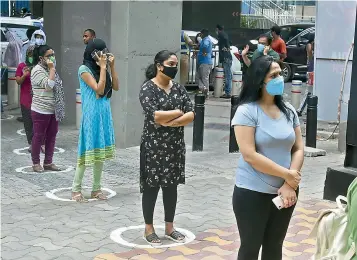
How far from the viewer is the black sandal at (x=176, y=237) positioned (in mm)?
5680

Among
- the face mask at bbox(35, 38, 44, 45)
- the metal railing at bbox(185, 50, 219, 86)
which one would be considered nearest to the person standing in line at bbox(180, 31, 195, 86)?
the metal railing at bbox(185, 50, 219, 86)

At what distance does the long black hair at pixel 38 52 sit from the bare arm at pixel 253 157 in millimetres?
4459

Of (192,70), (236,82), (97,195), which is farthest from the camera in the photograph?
(192,70)

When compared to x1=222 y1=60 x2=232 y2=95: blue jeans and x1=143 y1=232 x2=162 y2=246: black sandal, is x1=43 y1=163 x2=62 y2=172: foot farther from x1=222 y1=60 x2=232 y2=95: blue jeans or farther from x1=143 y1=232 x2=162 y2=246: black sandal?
x1=222 y1=60 x2=232 y2=95: blue jeans

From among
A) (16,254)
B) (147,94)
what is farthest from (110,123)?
(16,254)

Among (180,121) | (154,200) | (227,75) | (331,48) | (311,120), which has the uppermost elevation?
(331,48)

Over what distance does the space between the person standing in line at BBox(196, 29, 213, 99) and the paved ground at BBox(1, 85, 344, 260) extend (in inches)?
269

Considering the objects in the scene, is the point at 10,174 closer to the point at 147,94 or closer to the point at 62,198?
the point at 62,198

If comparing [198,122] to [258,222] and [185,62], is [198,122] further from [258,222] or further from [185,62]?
[185,62]

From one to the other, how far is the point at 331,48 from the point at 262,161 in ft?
26.1

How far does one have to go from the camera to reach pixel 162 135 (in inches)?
217

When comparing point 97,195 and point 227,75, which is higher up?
point 227,75

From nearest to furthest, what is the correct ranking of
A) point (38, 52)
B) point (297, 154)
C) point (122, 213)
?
point (297, 154) → point (122, 213) → point (38, 52)

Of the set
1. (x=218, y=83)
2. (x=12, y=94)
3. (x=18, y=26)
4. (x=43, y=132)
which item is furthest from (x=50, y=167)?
(x=18, y=26)
